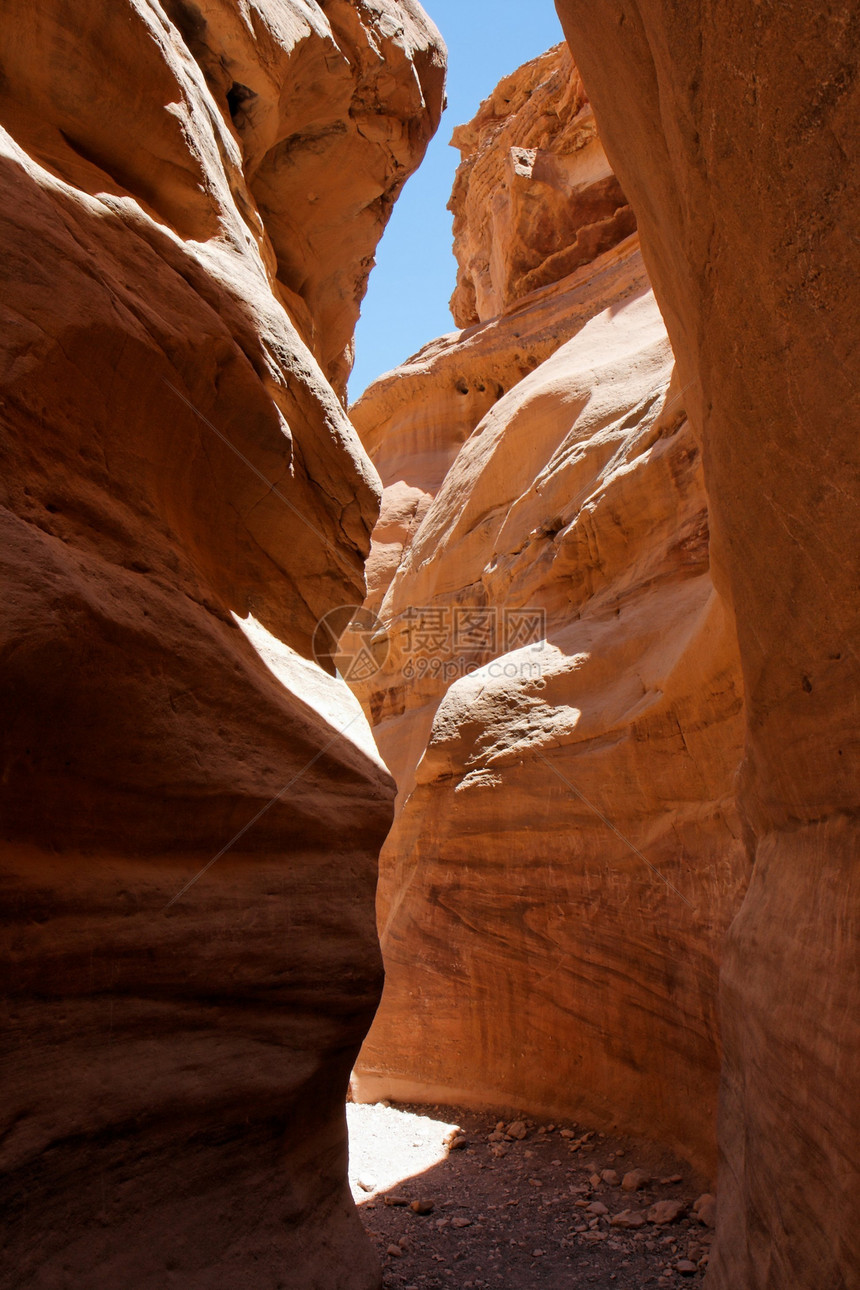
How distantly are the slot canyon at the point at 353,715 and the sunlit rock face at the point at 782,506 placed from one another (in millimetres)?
17

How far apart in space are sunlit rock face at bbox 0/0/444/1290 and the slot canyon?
0.06 ft

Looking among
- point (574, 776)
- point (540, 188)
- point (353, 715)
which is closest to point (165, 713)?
point (353, 715)

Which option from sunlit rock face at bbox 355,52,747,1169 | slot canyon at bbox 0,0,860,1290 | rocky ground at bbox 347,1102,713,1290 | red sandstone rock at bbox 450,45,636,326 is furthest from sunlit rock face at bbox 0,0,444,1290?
red sandstone rock at bbox 450,45,636,326

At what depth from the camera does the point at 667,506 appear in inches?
278

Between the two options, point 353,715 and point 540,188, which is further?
point 540,188

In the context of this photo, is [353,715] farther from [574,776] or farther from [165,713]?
[574,776]

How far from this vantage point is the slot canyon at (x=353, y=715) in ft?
8.59

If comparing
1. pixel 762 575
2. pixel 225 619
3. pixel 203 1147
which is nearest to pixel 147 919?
pixel 203 1147

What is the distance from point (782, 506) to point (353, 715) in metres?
2.90

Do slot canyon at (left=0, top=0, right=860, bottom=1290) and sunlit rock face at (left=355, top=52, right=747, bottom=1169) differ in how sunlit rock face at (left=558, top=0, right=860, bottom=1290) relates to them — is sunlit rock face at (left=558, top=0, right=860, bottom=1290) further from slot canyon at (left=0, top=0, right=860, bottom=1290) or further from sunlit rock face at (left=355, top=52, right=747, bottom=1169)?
sunlit rock face at (left=355, top=52, right=747, bottom=1169)

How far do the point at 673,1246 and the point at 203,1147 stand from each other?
2.79 m

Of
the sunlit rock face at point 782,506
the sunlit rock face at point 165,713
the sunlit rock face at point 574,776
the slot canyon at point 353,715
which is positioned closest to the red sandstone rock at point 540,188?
the sunlit rock face at point 574,776

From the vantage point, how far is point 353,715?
16.3 feet

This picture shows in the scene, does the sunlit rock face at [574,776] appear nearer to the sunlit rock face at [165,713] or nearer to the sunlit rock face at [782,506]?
the sunlit rock face at [782,506]
